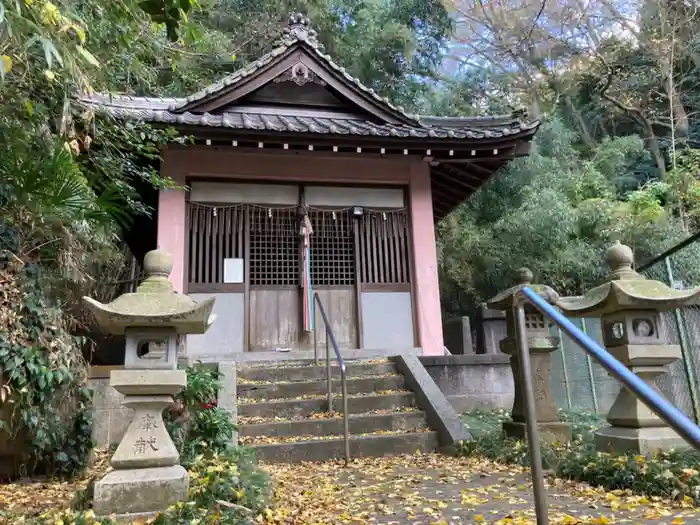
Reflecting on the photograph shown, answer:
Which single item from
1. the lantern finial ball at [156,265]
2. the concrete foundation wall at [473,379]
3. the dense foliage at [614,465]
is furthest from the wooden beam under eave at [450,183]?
the lantern finial ball at [156,265]

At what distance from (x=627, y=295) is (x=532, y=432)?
217cm

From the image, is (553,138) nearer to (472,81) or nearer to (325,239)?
(472,81)

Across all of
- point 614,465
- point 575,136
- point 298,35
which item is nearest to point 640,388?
point 614,465

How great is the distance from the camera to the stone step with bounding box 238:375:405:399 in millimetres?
6195

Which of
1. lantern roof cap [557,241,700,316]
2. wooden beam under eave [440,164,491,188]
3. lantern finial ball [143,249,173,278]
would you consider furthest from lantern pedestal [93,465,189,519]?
wooden beam under eave [440,164,491,188]

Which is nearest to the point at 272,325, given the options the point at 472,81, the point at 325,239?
the point at 325,239

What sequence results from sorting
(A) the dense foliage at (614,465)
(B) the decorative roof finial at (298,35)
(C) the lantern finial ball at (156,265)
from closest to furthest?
(A) the dense foliage at (614,465) → (C) the lantern finial ball at (156,265) → (B) the decorative roof finial at (298,35)

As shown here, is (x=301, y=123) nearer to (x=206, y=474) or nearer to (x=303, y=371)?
(x=303, y=371)

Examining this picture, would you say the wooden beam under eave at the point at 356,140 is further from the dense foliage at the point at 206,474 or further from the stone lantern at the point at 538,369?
the dense foliage at the point at 206,474

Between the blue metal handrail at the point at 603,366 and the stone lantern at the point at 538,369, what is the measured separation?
231 centimetres

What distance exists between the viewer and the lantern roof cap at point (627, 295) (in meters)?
4.13

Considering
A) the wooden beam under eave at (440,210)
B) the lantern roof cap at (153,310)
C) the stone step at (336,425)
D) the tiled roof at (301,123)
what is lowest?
the stone step at (336,425)

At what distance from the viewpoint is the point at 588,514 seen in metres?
3.14

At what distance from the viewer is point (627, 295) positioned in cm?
411
